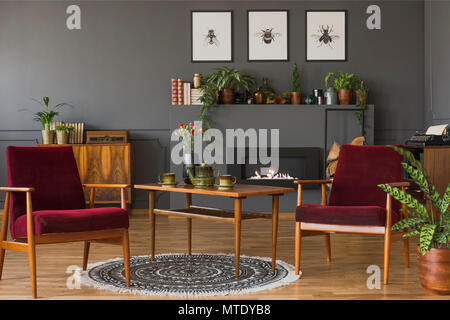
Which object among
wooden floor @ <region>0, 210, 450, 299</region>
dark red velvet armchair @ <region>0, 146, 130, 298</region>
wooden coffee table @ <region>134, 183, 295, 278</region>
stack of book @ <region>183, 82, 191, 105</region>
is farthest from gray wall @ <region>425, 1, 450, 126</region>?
dark red velvet armchair @ <region>0, 146, 130, 298</region>

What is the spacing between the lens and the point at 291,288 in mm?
3432

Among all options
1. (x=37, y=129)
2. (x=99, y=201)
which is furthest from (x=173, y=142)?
(x=37, y=129)

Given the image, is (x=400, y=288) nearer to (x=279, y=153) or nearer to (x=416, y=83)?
Result: (x=279, y=153)

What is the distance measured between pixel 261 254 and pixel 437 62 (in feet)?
12.4

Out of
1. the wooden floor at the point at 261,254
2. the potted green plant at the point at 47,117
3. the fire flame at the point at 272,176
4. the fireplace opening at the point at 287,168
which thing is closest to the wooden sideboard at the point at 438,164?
the wooden floor at the point at 261,254

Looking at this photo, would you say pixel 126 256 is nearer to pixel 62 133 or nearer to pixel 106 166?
pixel 106 166

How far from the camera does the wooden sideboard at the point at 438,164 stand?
5.13 metres

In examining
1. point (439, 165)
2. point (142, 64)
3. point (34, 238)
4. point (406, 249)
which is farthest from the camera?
point (142, 64)

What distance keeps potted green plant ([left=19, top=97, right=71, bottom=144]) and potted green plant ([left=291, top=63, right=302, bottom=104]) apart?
9.97 ft

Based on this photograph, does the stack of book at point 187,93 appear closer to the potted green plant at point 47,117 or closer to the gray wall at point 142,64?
the gray wall at point 142,64

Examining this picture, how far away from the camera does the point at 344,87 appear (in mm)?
6832

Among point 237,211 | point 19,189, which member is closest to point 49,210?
point 19,189
